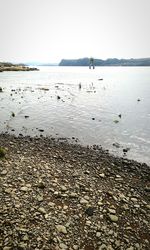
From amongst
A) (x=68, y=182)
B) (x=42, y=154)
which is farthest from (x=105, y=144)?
(x=68, y=182)

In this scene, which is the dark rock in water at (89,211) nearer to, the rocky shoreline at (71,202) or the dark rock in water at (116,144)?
the rocky shoreline at (71,202)

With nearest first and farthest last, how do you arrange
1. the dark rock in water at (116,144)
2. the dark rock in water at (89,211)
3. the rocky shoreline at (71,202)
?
the rocky shoreline at (71,202) → the dark rock in water at (89,211) → the dark rock in water at (116,144)

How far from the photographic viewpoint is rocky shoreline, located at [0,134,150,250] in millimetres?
8734

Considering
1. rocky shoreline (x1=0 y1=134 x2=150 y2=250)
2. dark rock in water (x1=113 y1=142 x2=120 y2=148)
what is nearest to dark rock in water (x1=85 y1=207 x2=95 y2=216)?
rocky shoreline (x1=0 y1=134 x2=150 y2=250)

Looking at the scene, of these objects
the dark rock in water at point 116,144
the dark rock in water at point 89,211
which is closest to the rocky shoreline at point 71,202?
the dark rock in water at point 89,211

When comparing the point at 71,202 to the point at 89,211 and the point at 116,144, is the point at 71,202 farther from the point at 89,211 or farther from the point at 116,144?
the point at 116,144

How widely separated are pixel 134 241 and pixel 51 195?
4.53 m

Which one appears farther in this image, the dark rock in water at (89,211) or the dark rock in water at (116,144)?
the dark rock in water at (116,144)

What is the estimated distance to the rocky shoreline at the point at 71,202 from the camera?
873 cm

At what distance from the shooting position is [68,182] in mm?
12953

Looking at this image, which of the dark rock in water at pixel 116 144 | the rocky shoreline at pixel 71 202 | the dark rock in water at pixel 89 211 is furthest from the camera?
the dark rock in water at pixel 116 144

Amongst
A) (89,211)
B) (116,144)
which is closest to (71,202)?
(89,211)

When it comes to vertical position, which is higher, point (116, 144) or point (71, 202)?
point (71, 202)

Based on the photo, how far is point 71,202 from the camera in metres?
11.0
